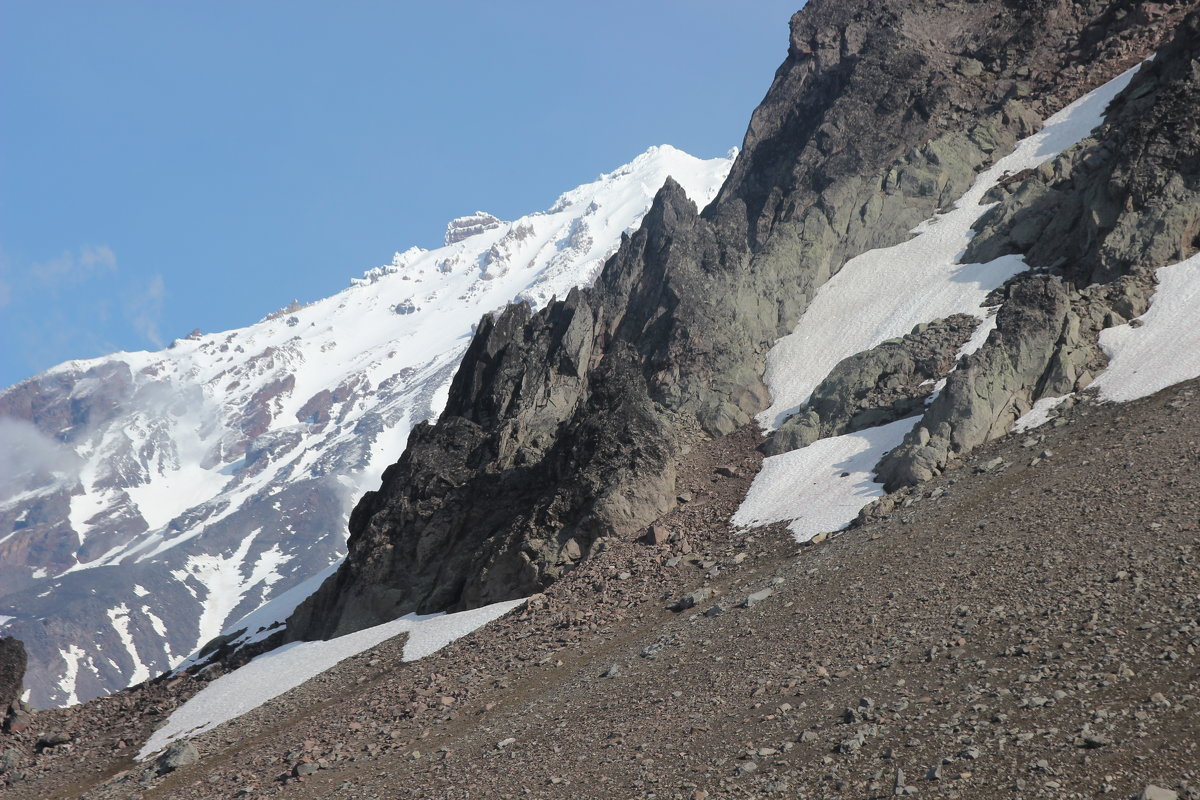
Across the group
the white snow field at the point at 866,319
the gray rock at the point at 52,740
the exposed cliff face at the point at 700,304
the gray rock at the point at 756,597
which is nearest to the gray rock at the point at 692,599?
the gray rock at the point at 756,597

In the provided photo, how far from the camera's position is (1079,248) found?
47.9 meters

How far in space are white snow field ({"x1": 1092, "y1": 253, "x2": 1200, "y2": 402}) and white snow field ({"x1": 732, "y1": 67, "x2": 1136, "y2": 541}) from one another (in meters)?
8.05

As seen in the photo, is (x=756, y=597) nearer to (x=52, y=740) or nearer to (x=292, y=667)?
(x=292, y=667)

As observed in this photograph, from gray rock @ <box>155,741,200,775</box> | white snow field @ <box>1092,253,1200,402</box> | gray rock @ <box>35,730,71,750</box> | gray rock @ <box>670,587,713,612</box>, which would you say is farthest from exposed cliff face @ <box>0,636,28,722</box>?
white snow field @ <box>1092,253,1200,402</box>

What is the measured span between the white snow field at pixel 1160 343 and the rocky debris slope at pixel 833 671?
1.66m

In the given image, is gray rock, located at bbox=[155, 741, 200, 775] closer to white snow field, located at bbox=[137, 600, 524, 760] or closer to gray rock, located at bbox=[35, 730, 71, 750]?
white snow field, located at bbox=[137, 600, 524, 760]

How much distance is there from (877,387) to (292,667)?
101 feet

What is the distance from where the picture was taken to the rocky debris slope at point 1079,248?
38.0 meters

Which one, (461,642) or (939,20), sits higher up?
(939,20)

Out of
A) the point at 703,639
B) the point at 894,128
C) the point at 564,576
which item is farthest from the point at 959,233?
the point at 703,639

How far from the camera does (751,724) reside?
20828 millimetres

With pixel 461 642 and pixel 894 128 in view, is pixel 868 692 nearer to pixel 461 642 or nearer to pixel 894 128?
pixel 461 642

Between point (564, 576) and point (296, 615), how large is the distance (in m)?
20.0

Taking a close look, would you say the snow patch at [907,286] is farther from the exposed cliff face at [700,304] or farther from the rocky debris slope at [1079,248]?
the rocky debris slope at [1079,248]
